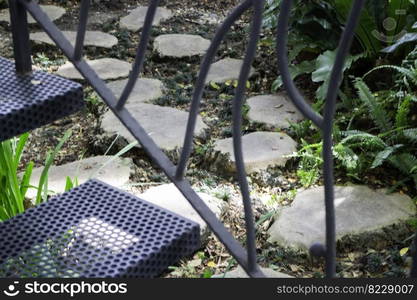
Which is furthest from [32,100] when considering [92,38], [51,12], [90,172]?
[51,12]

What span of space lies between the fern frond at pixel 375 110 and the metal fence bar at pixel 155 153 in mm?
1768

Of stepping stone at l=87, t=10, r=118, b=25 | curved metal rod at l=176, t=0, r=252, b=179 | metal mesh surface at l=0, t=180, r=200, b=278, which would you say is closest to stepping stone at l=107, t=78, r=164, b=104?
stepping stone at l=87, t=10, r=118, b=25

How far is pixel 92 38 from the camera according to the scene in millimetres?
4270

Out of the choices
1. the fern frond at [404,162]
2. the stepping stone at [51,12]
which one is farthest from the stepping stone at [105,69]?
the fern frond at [404,162]

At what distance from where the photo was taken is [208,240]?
8.06ft

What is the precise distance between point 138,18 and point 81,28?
335cm

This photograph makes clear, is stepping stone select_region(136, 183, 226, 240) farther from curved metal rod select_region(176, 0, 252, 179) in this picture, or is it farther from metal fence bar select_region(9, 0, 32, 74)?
curved metal rod select_region(176, 0, 252, 179)

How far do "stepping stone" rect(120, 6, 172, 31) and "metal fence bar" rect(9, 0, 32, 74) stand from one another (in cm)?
291

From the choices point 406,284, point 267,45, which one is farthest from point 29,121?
point 267,45

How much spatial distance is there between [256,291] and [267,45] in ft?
10.8

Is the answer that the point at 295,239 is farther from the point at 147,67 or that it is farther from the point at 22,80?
the point at 147,67

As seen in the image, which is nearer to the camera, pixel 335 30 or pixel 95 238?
pixel 95 238

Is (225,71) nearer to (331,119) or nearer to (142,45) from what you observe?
(142,45)

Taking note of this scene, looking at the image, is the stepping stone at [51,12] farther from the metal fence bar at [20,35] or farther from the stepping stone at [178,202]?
the metal fence bar at [20,35]
